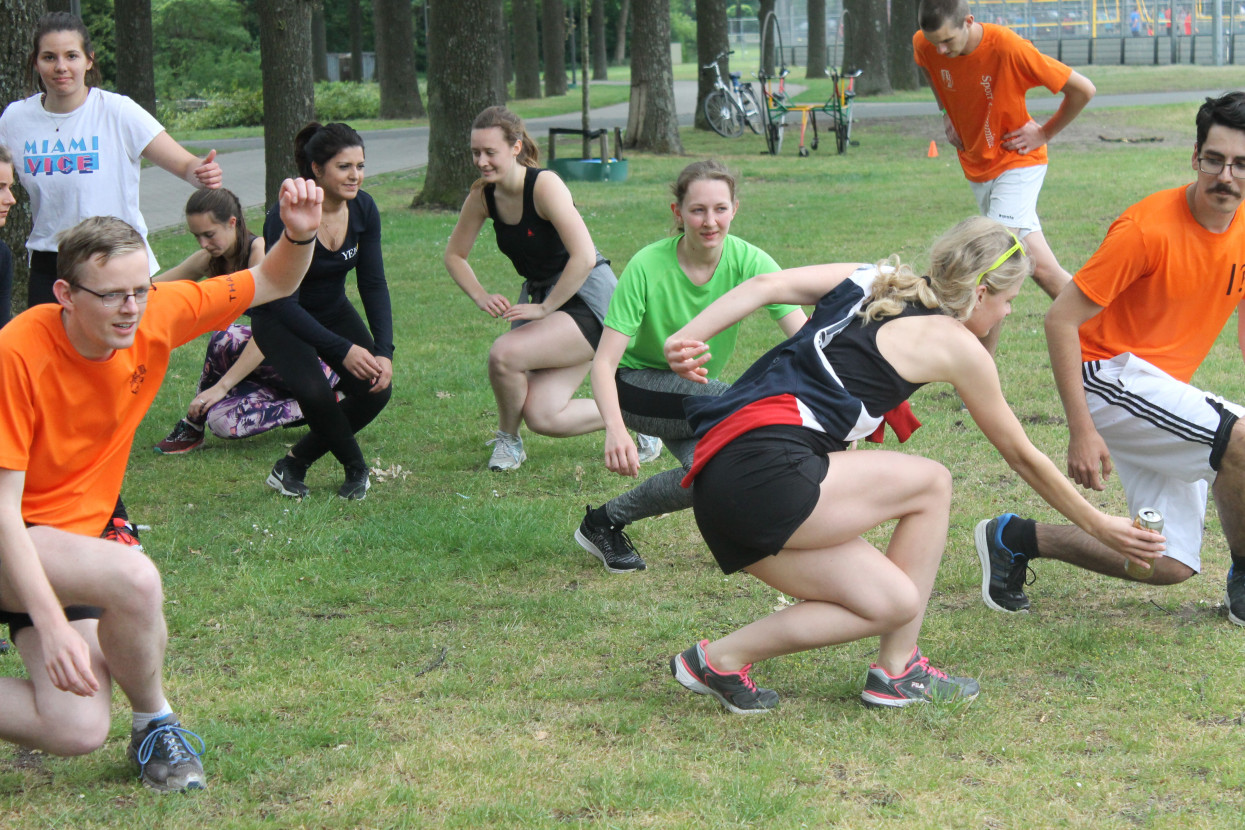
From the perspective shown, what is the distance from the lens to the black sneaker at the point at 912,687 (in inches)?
149

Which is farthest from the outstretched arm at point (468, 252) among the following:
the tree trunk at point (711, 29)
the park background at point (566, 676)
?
the tree trunk at point (711, 29)

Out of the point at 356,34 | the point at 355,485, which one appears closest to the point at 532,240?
the point at 355,485

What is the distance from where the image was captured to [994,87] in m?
7.28

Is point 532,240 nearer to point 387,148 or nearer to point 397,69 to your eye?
point 387,148

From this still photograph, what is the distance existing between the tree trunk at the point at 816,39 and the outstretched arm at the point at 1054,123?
3703 cm

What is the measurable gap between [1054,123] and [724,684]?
4943 millimetres

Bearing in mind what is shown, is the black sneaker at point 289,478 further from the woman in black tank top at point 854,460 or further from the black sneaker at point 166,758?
the woman in black tank top at point 854,460

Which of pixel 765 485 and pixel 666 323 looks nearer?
pixel 765 485

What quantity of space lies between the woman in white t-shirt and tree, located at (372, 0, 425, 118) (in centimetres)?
2816

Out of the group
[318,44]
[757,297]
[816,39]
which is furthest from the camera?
[816,39]

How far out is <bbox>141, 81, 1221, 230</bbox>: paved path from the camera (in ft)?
57.5

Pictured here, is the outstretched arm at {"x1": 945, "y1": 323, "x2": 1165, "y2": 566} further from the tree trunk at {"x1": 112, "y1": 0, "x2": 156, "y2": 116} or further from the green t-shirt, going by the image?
the tree trunk at {"x1": 112, "y1": 0, "x2": 156, "y2": 116}

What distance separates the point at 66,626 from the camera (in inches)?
117

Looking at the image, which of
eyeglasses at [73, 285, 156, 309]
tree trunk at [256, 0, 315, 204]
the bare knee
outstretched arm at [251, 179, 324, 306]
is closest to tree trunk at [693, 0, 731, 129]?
tree trunk at [256, 0, 315, 204]
